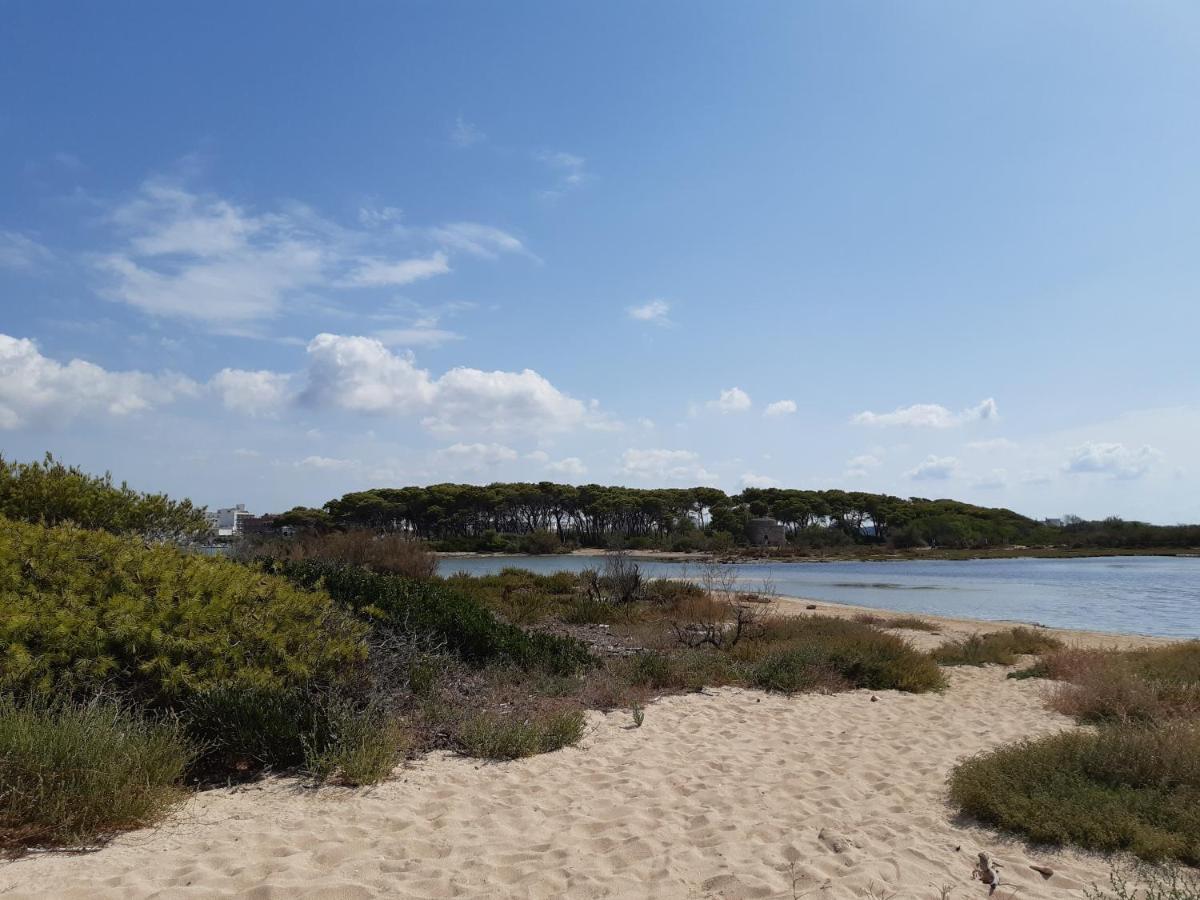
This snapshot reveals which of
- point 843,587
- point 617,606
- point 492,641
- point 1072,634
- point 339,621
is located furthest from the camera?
point 843,587

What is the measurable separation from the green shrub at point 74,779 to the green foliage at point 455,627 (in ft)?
12.3

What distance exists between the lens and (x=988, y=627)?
72.7 ft

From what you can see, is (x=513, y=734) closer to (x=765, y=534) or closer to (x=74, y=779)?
(x=74, y=779)

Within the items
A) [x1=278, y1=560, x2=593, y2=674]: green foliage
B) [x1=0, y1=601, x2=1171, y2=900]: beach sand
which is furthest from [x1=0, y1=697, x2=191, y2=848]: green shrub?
[x1=278, y1=560, x2=593, y2=674]: green foliage

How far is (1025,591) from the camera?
3928 cm

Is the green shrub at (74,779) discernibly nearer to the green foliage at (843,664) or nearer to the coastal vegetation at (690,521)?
the green foliage at (843,664)

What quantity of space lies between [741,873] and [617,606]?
47.3ft

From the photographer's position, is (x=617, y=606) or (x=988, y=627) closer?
(x=617, y=606)

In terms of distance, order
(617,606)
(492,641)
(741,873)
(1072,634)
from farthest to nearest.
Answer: (1072,634)
(617,606)
(492,641)
(741,873)

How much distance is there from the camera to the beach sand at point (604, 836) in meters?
4.30

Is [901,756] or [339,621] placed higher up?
[339,621]

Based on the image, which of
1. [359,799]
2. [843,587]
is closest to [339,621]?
[359,799]

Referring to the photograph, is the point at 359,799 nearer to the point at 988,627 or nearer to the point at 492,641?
the point at 492,641

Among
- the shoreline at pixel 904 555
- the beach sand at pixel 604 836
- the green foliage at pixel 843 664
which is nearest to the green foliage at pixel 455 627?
the beach sand at pixel 604 836
